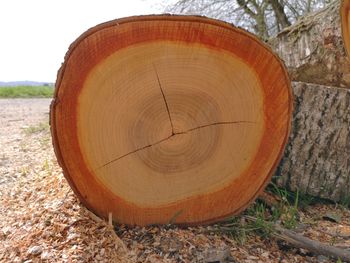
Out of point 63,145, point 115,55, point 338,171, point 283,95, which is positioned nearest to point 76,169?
point 63,145

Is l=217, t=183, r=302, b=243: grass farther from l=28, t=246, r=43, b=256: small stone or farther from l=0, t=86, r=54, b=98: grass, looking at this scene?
l=0, t=86, r=54, b=98: grass

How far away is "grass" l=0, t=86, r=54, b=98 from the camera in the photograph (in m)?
12.4

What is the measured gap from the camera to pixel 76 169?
1.78 m

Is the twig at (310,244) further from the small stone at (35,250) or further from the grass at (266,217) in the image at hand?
the small stone at (35,250)

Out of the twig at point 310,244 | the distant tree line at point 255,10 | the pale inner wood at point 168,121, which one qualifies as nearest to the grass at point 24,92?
the distant tree line at point 255,10

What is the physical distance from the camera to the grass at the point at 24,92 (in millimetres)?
12416

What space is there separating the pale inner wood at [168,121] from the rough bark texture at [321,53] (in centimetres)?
90

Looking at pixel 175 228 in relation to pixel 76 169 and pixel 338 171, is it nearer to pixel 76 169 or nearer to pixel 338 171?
pixel 76 169

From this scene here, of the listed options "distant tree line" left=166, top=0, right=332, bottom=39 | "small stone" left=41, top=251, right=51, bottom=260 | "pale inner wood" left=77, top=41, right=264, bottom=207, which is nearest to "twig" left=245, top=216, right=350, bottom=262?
"pale inner wood" left=77, top=41, right=264, bottom=207

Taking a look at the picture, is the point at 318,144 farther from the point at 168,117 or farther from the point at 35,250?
the point at 35,250

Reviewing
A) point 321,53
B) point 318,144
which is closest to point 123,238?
point 318,144

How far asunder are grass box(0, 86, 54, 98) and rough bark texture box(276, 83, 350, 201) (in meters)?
11.3

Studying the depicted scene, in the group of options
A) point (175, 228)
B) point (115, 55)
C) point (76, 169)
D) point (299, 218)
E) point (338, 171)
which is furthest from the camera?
point (338, 171)

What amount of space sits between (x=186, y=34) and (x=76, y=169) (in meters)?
0.73
